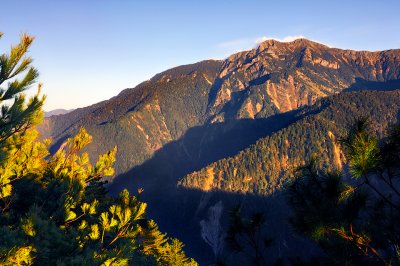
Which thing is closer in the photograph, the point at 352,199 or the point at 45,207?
the point at 352,199

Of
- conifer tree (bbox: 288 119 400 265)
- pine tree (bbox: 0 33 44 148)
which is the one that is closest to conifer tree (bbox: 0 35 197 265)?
pine tree (bbox: 0 33 44 148)

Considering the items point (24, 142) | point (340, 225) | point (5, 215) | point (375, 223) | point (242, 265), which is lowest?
point (242, 265)

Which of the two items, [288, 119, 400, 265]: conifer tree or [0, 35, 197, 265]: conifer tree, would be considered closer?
[288, 119, 400, 265]: conifer tree

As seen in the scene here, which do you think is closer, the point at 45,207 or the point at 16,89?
the point at 16,89

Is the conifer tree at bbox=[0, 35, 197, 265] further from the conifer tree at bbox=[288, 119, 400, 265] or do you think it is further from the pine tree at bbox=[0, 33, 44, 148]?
the conifer tree at bbox=[288, 119, 400, 265]

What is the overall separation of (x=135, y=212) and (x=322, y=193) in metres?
8.33

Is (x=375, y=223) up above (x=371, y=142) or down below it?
below

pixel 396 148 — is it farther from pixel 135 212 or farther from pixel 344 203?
pixel 135 212

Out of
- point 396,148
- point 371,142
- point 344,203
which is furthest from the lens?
point 344,203

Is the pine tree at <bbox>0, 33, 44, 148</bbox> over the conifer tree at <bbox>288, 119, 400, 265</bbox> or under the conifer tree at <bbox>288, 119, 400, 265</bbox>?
over

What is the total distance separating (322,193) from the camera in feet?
41.8

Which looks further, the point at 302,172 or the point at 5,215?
the point at 5,215

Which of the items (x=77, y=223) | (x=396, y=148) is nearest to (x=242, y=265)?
(x=77, y=223)

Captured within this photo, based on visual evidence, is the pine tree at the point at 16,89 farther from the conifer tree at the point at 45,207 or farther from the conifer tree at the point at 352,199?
the conifer tree at the point at 352,199
